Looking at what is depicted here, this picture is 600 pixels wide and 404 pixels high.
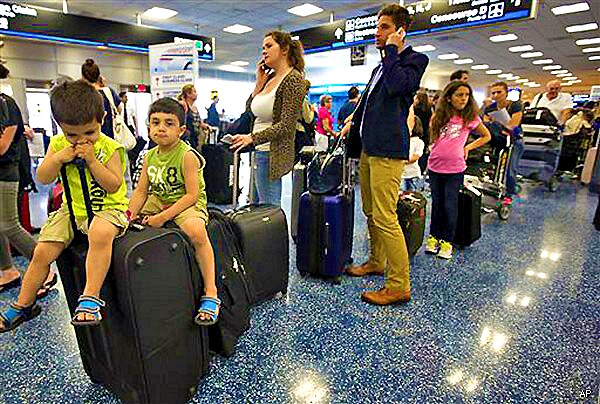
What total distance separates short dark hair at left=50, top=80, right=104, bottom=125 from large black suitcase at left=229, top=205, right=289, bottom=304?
0.91 meters

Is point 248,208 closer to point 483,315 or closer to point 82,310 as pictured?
point 82,310

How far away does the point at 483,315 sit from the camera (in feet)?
6.99

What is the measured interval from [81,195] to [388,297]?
A: 1618 mm

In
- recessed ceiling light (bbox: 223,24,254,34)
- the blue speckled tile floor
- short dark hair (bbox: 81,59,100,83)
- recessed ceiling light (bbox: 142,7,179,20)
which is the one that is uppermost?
recessed ceiling light (bbox: 223,24,254,34)

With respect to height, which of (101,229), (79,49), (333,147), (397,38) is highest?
(79,49)

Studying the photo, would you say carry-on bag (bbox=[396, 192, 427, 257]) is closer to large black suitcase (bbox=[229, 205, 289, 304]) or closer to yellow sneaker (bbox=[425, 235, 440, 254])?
yellow sneaker (bbox=[425, 235, 440, 254])

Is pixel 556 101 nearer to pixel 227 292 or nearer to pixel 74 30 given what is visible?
pixel 227 292

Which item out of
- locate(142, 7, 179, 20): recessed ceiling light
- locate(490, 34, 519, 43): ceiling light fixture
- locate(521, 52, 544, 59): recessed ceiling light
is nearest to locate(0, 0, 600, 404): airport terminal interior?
locate(142, 7, 179, 20): recessed ceiling light

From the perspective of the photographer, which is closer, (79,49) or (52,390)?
(52,390)

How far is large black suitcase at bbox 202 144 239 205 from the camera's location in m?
4.72

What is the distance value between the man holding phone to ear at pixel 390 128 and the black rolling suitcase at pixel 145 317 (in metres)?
1.12

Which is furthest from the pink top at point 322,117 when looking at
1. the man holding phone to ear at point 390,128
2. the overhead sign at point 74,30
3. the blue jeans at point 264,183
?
the man holding phone to ear at point 390,128

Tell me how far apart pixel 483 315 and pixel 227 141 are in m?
Result: 1.66

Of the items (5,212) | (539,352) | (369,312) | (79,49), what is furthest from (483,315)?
(79,49)
